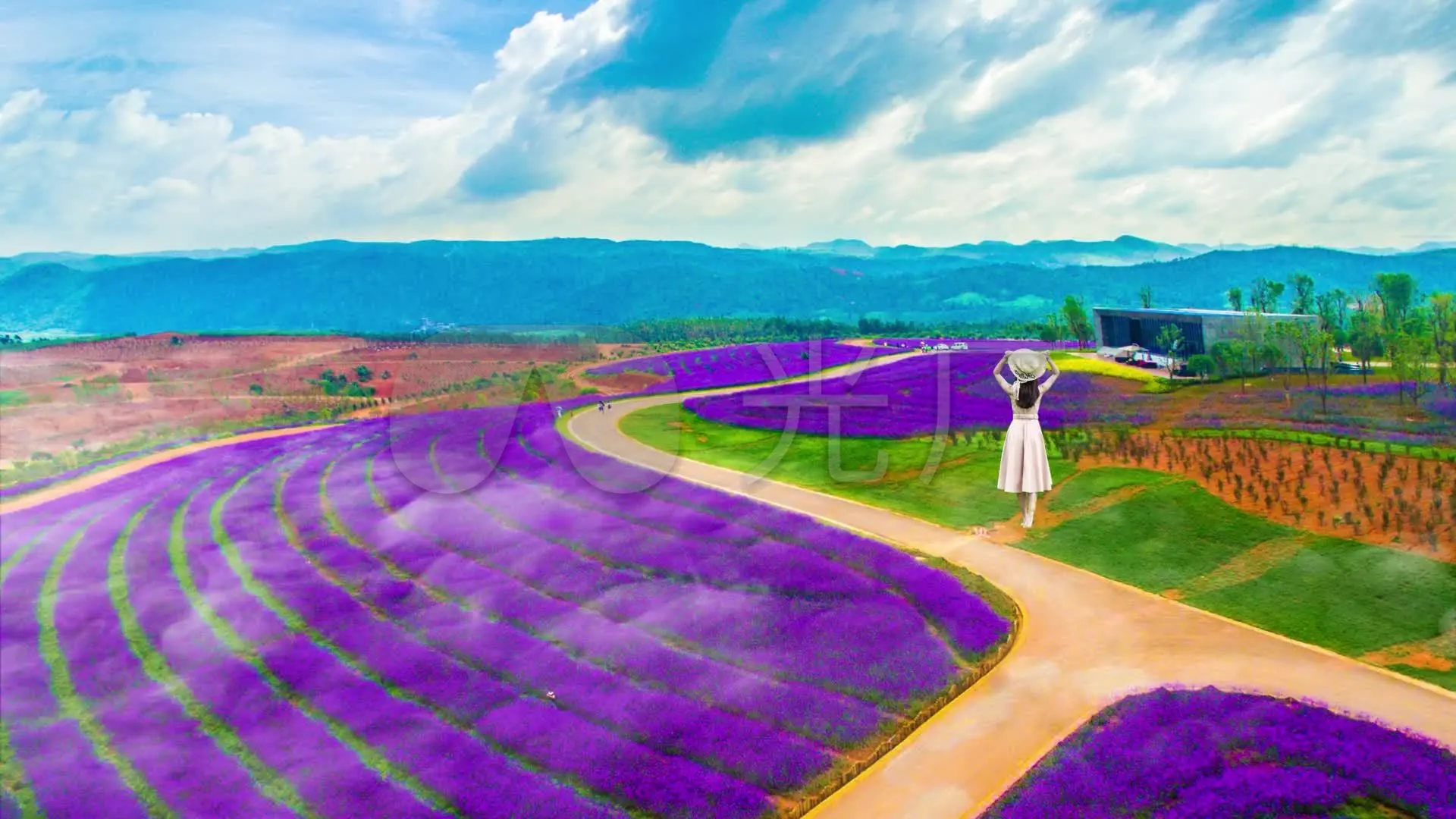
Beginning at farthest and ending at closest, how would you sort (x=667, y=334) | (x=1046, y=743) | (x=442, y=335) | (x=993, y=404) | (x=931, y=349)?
(x=667, y=334), (x=442, y=335), (x=931, y=349), (x=993, y=404), (x=1046, y=743)

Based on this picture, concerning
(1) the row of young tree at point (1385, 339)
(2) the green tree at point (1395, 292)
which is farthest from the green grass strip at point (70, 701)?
(2) the green tree at point (1395, 292)

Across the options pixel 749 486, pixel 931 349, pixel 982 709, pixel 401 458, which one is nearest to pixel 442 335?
pixel 931 349

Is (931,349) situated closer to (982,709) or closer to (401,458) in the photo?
(401,458)

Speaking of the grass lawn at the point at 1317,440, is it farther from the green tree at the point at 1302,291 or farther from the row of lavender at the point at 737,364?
the green tree at the point at 1302,291

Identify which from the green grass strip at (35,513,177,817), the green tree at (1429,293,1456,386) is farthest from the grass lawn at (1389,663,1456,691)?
the green tree at (1429,293,1456,386)

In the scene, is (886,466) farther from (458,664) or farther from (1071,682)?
(458,664)

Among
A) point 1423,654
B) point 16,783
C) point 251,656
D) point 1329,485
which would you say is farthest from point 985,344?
point 16,783
